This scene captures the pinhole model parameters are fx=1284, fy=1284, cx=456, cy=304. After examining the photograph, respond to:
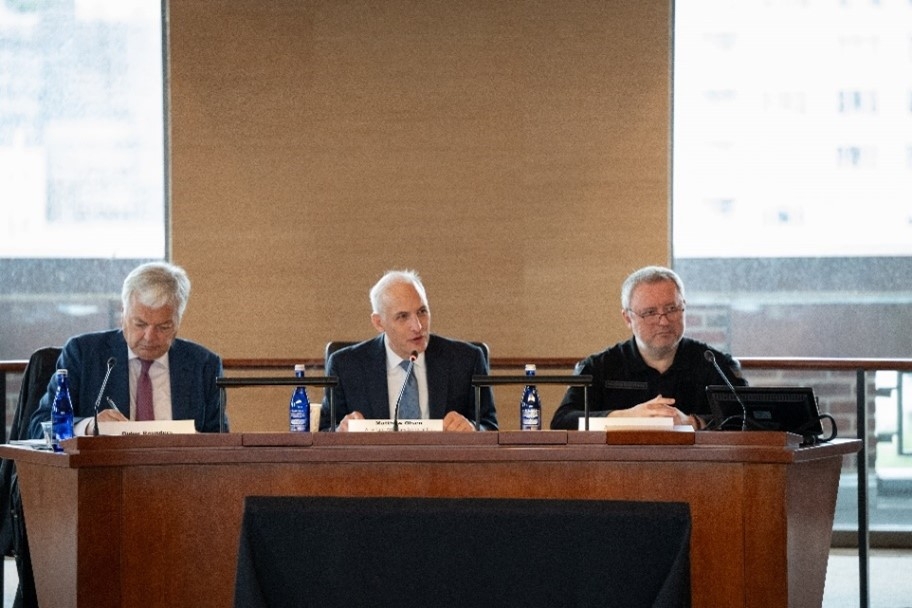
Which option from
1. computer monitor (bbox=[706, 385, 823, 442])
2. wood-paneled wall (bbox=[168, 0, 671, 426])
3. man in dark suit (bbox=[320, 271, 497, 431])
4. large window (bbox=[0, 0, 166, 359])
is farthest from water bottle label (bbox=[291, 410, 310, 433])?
large window (bbox=[0, 0, 166, 359])

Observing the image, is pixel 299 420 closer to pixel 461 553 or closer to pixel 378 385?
pixel 378 385

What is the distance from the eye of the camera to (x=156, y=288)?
3.79 meters

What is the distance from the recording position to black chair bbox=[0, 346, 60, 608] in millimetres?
3462

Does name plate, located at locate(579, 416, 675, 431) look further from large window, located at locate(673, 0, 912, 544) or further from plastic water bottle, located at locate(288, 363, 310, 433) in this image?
large window, located at locate(673, 0, 912, 544)

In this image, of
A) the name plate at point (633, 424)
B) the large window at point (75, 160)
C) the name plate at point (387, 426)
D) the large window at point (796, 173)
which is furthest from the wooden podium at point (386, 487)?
the large window at point (75, 160)

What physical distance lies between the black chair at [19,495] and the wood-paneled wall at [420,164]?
204cm

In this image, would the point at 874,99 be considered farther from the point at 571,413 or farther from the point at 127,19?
the point at 127,19

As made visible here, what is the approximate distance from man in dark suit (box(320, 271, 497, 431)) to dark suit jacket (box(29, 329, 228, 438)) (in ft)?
1.28

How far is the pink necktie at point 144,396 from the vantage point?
3836mm

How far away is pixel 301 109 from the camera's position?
5.94m

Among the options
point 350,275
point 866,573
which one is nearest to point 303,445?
point 866,573

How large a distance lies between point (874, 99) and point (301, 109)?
2672 millimetres

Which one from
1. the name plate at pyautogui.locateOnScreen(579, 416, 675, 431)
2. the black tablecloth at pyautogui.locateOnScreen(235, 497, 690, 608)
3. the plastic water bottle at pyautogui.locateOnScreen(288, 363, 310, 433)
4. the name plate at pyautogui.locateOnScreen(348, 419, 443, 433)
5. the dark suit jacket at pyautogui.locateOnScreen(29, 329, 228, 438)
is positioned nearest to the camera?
the black tablecloth at pyautogui.locateOnScreen(235, 497, 690, 608)

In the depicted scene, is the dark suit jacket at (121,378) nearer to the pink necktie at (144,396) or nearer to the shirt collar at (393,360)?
the pink necktie at (144,396)
